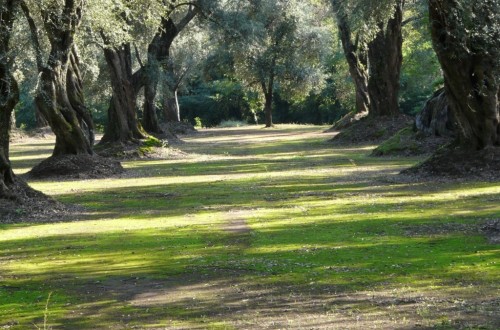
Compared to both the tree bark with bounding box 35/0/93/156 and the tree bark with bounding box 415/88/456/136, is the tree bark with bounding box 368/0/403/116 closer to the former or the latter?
the tree bark with bounding box 415/88/456/136

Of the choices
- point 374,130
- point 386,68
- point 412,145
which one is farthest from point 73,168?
point 386,68

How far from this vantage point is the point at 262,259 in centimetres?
1341

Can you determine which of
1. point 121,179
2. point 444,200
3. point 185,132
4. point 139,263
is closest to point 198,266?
point 139,263

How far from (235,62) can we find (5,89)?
2081 inches

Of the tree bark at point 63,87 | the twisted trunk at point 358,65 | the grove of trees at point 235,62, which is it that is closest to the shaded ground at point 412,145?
the grove of trees at point 235,62

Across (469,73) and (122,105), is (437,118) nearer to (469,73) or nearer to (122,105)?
(469,73)

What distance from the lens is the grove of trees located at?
23391 mm

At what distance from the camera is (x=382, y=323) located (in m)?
9.19

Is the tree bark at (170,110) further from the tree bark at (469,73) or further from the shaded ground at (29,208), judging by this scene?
the shaded ground at (29,208)

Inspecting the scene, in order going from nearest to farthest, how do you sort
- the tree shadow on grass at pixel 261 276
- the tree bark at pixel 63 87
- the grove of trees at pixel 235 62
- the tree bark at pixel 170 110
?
the tree shadow on grass at pixel 261 276 < the grove of trees at pixel 235 62 < the tree bark at pixel 63 87 < the tree bark at pixel 170 110

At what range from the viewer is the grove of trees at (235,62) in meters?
23.4

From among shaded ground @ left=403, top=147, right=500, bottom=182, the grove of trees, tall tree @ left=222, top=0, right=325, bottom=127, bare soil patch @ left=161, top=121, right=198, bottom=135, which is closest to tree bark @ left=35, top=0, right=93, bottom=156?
the grove of trees

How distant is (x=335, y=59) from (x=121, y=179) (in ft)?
181

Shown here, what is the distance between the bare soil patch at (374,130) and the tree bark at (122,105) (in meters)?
11.6
